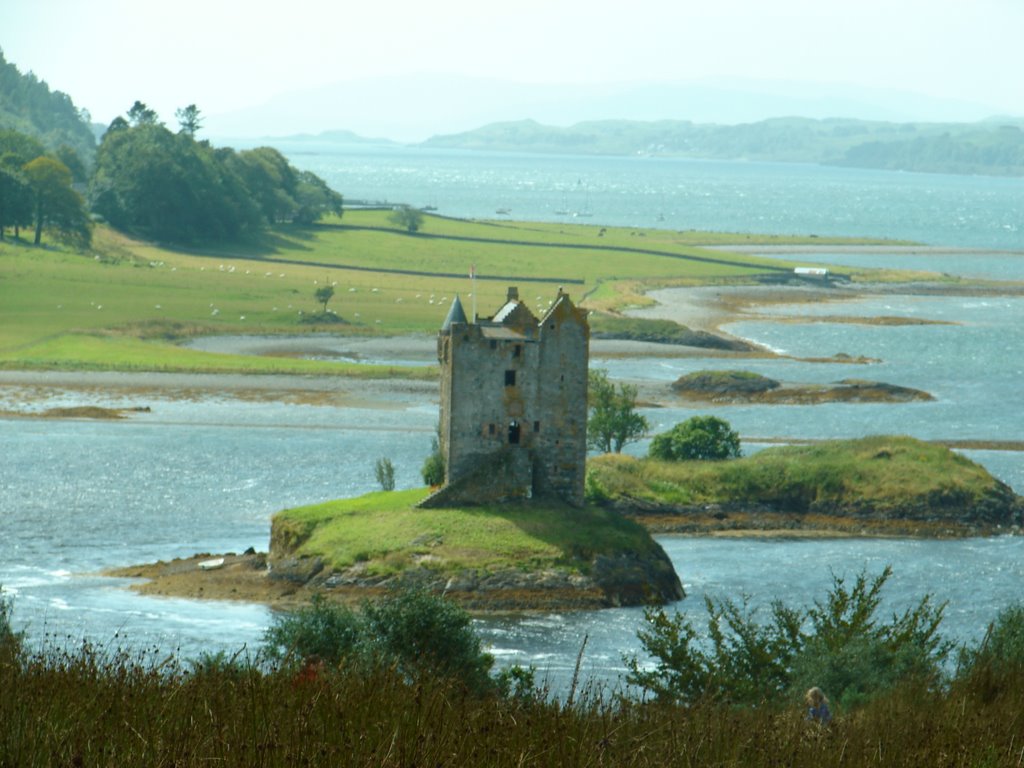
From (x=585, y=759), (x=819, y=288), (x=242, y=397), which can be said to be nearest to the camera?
(x=585, y=759)

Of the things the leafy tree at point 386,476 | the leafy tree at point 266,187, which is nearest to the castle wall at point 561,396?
the leafy tree at point 386,476

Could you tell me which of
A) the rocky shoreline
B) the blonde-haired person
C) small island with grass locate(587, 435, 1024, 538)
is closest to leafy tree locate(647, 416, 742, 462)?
small island with grass locate(587, 435, 1024, 538)

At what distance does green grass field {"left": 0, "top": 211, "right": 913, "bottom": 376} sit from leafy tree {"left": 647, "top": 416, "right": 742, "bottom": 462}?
33519 millimetres

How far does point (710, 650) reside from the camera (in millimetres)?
46969

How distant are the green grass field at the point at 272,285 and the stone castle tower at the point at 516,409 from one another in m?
48.9

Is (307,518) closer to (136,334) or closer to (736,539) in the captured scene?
(736,539)

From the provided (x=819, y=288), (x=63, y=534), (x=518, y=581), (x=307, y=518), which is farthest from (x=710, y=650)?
(x=819, y=288)

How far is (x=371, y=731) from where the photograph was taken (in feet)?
53.2

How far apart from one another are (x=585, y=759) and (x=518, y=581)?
4135cm

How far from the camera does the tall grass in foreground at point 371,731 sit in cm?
1512

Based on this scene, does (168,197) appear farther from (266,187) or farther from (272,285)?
(272,285)

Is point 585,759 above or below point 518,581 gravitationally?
above

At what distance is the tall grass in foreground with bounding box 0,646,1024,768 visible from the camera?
49.6 ft

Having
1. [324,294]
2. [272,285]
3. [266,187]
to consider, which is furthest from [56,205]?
[266,187]
